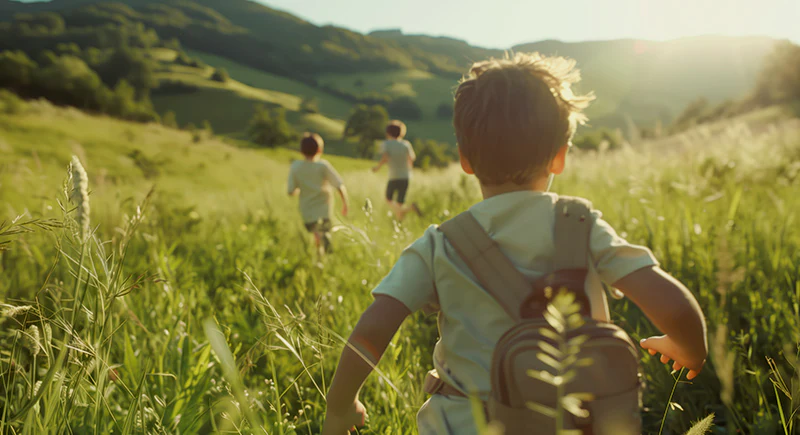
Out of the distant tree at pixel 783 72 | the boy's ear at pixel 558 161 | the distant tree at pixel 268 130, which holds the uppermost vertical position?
the distant tree at pixel 783 72

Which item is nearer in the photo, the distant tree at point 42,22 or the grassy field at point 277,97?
the grassy field at point 277,97

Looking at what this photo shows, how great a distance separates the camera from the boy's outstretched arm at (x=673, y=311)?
1.12 meters

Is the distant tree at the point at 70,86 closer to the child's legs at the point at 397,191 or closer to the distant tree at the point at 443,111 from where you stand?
the child's legs at the point at 397,191

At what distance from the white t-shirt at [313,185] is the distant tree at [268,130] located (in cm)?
6729

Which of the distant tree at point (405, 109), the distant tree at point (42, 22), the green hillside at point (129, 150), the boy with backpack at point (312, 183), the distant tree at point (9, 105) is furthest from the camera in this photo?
the distant tree at point (405, 109)

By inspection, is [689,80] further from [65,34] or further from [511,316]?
[65,34]

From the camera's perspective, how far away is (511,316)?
3.78 ft

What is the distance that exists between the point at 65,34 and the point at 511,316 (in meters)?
123

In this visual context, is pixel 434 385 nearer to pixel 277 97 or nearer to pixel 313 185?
pixel 313 185

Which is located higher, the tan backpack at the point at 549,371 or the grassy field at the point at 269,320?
the tan backpack at the point at 549,371

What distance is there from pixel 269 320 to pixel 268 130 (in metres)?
73.7

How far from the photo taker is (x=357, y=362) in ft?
3.92

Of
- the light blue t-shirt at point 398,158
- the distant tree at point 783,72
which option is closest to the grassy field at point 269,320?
the light blue t-shirt at point 398,158

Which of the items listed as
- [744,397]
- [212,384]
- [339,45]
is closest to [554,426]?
[744,397]
